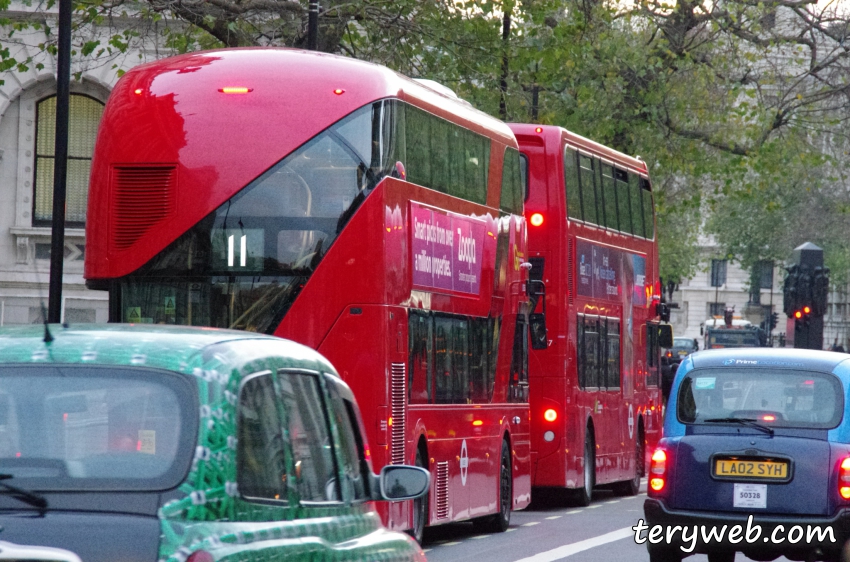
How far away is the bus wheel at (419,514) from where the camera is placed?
13.9 metres

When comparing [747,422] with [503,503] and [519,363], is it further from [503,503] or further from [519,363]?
[519,363]

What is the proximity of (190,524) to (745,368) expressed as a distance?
8.05 meters

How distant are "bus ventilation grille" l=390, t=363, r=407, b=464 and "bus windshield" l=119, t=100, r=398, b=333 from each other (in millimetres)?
1205

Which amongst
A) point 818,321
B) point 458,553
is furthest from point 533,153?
point 818,321

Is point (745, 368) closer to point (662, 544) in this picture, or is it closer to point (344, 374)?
point (662, 544)

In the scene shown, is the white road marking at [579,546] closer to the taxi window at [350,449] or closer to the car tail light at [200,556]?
the taxi window at [350,449]

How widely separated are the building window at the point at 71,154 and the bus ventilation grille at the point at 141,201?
2118cm

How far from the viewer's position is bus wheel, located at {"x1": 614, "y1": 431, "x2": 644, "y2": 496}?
973 inches

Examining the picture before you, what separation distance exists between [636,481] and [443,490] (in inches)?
409

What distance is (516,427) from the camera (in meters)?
17.8

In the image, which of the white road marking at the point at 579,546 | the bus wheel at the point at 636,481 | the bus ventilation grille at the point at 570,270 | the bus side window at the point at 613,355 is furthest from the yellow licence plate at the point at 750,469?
the bus wheel at the point at 636,481

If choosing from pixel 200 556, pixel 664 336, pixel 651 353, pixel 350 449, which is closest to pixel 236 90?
pixel 350 449

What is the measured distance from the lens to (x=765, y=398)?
38.2 feet

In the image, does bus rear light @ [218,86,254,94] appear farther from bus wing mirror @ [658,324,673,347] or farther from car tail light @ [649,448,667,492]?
bus wing mirror @ [658,324,673,347]
